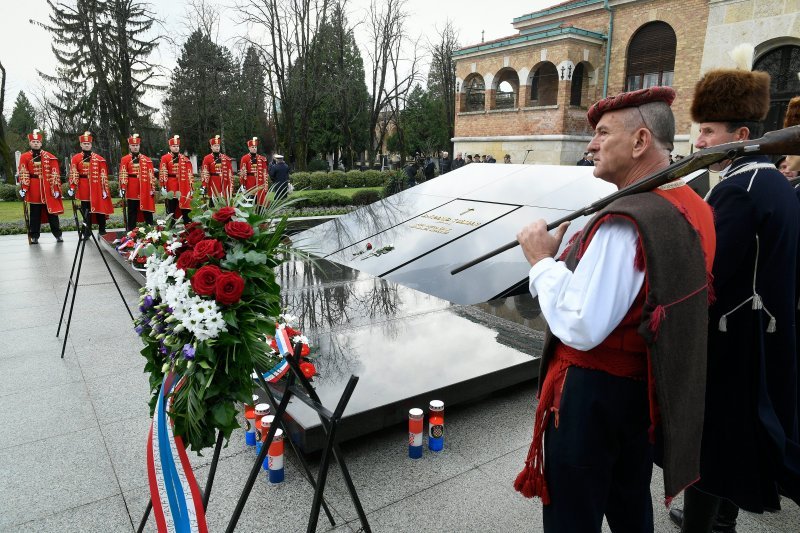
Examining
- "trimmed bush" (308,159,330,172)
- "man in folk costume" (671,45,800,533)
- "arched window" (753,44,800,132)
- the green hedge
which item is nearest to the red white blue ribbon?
"man in folk costume" (671,45,800,533)

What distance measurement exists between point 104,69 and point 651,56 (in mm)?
26972

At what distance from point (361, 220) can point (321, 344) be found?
4.11m

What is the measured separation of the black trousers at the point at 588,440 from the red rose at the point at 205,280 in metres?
1.18

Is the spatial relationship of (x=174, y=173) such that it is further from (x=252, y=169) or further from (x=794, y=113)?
(x=794, y=113)

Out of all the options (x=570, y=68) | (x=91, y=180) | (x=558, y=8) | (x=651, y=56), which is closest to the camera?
(x=91, y=180)

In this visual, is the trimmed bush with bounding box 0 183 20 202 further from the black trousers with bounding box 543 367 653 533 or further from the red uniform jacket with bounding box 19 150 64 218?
the black trousers with bounding box 543 367 653 533

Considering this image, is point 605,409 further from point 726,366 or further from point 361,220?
point 361,220

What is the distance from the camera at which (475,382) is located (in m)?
3.37

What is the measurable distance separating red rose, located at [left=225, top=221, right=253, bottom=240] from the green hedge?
21828mm

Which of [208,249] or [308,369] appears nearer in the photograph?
[208,249]

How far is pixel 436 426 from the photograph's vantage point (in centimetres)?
307

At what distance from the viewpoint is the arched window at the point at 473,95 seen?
2856 cm

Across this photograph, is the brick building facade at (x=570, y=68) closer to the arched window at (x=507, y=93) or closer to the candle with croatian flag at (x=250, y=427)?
the arched window at (x=507, y=93)

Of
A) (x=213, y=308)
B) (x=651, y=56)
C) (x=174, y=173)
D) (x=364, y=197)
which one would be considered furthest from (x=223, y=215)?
(x=651, y=56)
